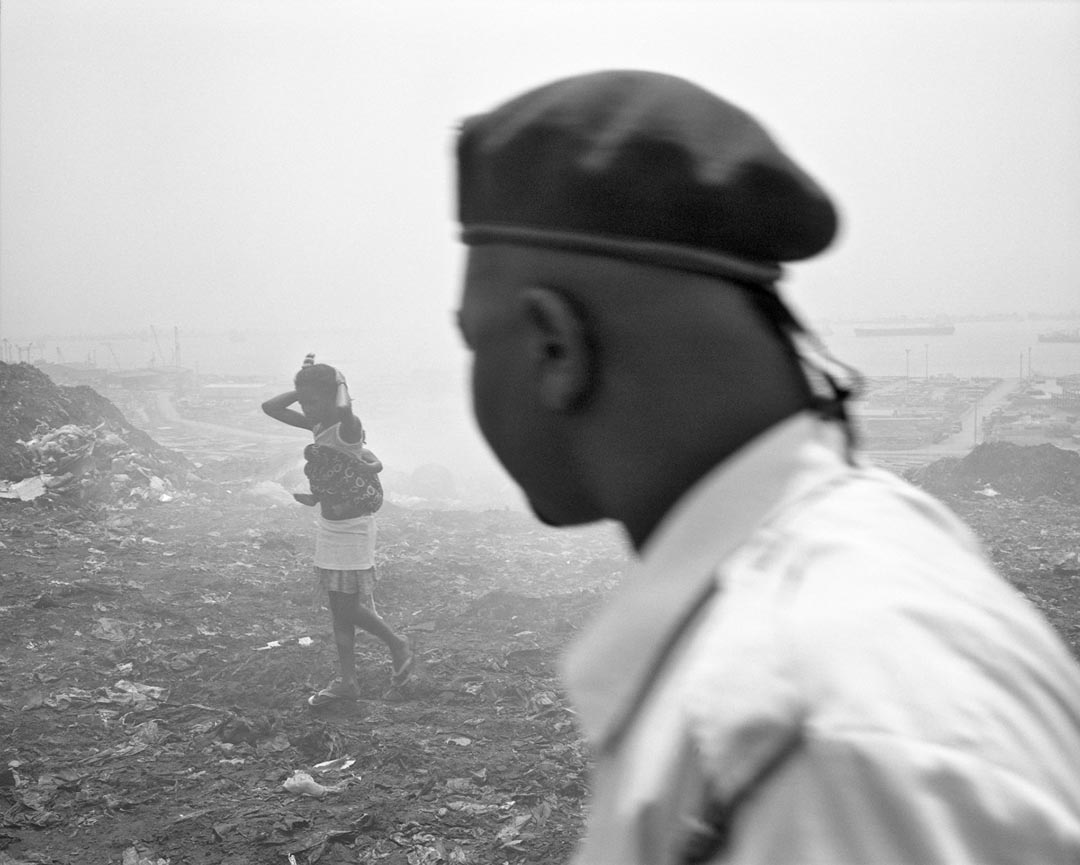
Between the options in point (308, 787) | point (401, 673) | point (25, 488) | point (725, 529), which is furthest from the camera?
point (25, 488)

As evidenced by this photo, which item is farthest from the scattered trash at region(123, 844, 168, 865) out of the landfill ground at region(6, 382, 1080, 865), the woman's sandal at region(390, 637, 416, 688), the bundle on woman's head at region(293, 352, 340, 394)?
the bundle on woman's head at region(293, 352, 340, 394)

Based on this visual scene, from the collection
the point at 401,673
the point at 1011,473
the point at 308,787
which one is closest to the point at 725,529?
the point at 308,787

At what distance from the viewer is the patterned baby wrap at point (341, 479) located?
17.3 feet

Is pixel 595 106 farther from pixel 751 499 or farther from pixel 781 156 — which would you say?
pixel 751 499

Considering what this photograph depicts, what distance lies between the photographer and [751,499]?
74 cm

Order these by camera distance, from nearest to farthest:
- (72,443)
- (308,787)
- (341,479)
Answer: (308,787) → (341,479) → (72,443)

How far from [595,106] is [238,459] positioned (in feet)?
50.6

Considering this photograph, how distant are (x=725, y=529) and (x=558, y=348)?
0.86 feet

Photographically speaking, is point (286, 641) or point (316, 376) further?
point (286, 641)

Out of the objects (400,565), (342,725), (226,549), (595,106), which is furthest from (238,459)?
(595,106)

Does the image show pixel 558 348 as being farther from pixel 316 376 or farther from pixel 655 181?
pixel 316 376

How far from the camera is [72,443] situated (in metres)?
11.3

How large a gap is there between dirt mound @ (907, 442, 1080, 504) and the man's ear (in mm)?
12249

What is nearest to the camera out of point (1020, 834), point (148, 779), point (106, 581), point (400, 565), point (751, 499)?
point (1020, 834)
